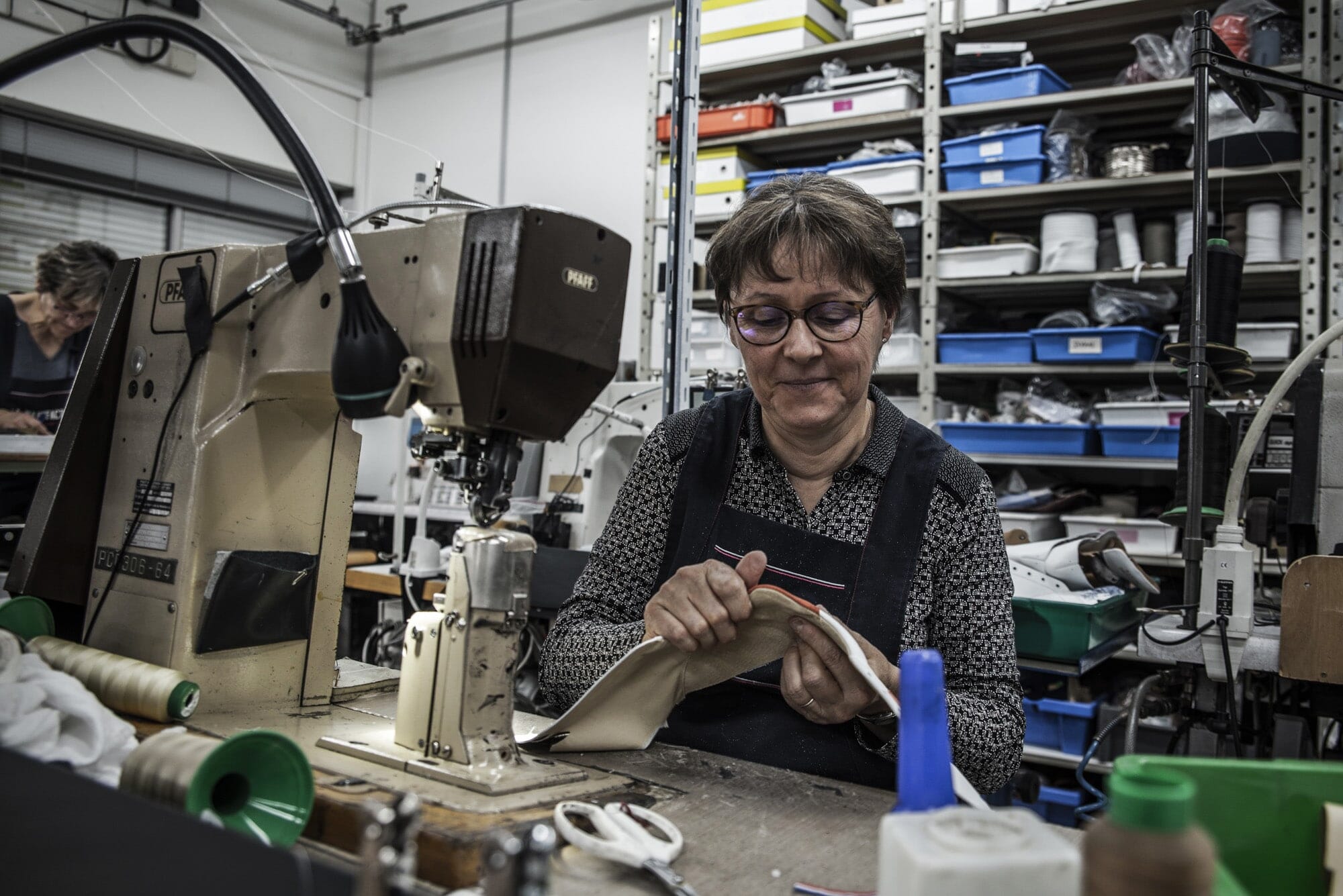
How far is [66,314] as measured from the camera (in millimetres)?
3314

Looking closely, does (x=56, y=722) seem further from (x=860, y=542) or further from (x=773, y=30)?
(x=773, y=30)

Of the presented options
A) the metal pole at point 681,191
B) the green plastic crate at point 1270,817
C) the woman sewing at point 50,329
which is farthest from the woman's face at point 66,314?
the green plastic crate at point 1270,817

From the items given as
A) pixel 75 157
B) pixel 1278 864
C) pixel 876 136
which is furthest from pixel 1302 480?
pixel 75 157

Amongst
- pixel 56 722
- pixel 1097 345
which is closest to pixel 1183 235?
pixel 1097 345

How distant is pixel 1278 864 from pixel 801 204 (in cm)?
95

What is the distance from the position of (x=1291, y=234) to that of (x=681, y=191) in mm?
2341

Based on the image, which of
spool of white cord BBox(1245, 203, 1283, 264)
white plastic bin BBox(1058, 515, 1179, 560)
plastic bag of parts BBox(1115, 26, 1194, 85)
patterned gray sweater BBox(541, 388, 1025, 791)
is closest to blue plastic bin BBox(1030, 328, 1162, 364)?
spool of white cord BBox(1245, 203, 1283, 264)

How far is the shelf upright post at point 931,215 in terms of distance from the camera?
365cm

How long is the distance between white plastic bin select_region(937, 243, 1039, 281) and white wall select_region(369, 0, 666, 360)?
1659 millimetres

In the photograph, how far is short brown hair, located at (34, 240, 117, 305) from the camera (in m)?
3.23

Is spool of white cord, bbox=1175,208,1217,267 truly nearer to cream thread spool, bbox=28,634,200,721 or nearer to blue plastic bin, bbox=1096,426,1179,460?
blue plastic bin, bbox=1096,426,1179,460

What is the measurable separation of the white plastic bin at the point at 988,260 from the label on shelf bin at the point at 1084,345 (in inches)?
12.9

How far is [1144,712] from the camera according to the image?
6.31ft

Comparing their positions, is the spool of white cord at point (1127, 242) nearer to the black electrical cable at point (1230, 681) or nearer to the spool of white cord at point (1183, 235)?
the spool of white cord at point (1183, 235)
